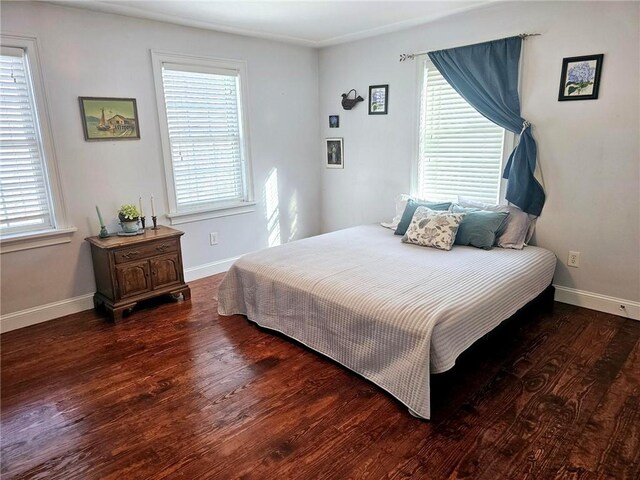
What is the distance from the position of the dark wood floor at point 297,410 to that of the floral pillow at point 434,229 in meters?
0.80

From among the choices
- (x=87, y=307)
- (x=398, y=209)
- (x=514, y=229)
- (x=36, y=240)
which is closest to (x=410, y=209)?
(x=398, y=209)

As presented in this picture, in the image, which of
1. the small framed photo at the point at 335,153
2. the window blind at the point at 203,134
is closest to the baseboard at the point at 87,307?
the window blind at the point at 203,134

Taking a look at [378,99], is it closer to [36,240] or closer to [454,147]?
[454,147]

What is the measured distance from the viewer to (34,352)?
2.78 meters

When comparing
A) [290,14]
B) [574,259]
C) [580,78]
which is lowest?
[574,259]

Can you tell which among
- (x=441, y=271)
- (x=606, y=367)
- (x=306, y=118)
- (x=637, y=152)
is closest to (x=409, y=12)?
(x=306, y=118)

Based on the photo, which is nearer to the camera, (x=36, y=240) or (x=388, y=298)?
(x=388, y=298)

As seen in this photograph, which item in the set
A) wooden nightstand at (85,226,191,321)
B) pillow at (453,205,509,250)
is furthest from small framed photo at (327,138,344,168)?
wooden nightstand at (85,226,191,321)

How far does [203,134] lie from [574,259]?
352 cm

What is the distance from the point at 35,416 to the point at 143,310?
4.37 ft

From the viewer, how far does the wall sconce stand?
14.8 ft

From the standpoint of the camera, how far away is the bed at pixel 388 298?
2.08 metres

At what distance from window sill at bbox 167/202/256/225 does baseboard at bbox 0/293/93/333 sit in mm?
992

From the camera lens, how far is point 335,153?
4.89 m
